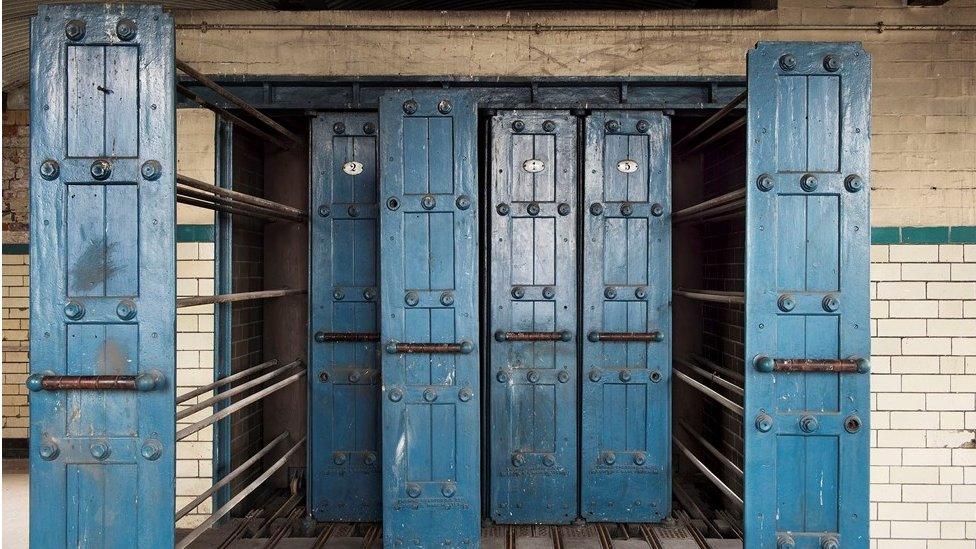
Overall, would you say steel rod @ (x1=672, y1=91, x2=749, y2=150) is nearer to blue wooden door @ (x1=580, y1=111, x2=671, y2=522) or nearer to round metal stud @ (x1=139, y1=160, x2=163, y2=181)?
blue wooden door @ (x1=580, y1=111, x2=671, y2=522)

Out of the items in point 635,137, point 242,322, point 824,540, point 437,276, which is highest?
point 635,137

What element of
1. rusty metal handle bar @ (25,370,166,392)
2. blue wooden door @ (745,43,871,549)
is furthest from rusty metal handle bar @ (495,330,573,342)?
rusty metal handle bar @ (25,370,166,392)

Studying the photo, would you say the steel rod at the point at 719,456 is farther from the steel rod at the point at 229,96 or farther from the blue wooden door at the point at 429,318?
the steel rod at the point at 229,96

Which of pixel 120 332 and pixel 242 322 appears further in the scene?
pixel 242 322

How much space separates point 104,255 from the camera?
2.73 m

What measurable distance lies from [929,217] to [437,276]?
370 centimetres

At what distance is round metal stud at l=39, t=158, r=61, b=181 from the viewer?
271cm

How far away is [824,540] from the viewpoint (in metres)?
2.98

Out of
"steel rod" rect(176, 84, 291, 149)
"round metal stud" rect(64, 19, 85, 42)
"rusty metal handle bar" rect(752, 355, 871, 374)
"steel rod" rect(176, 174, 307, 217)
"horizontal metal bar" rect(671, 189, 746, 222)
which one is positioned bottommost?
"rusty metal handle bar" rect(752, 355, 871, 374)

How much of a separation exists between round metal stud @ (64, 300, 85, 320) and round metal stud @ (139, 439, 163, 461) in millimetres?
615

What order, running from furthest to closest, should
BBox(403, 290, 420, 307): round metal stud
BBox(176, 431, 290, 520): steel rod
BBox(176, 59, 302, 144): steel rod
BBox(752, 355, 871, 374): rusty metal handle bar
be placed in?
1. BBox(403, 290, 420, 307): round metal stud
2. BBox(176, 431, 290, 520): steel rod
3. BBox(176, 59, 302, 144): steel rod
4. BBox(752, 355, 871, 374): rusty metal handle bar

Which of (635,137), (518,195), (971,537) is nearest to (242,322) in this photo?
(518,195)

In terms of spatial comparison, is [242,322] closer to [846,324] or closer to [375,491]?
[375,491]

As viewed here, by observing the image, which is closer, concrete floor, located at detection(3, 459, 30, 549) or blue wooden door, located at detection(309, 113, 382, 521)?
blue wooden door, located at detection(309, 113, 382, 521)
